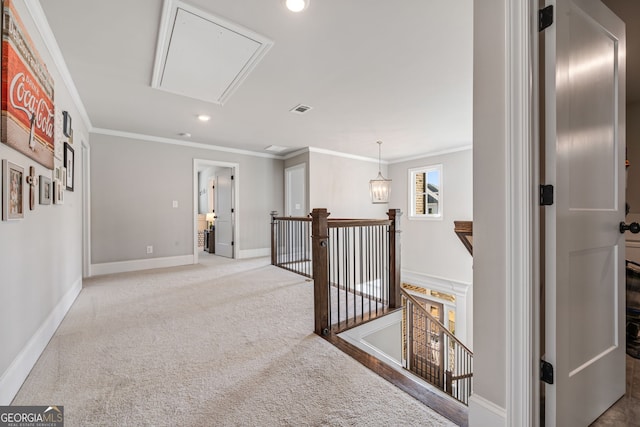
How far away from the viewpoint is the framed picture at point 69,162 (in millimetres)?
2621

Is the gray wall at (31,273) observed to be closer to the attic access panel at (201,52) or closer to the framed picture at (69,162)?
the framed picture at (69,162)

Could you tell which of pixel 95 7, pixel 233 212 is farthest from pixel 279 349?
pixel 233 212

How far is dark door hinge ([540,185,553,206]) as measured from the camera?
41.9 inches

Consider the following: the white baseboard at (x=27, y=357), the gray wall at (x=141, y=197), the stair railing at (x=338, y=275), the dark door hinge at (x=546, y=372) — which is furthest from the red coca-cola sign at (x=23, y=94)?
the dark door hinge at (x=546, y=372)

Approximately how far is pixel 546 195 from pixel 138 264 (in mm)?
5338

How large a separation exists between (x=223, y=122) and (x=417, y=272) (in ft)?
17.2

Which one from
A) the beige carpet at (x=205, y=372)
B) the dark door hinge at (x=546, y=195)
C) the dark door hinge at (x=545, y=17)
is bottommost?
the beige carpet at (x=205, y=372)

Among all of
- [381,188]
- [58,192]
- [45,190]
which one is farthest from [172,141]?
[381,188]

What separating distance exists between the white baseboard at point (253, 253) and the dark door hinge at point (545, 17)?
5.42 metres

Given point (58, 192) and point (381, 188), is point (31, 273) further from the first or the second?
point (381, 188)

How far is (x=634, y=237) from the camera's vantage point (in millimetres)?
2289

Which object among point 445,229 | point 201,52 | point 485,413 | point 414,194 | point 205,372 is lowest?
point 205,372

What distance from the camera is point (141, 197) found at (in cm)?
455

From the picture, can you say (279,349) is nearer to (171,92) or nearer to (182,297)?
(182,297)
